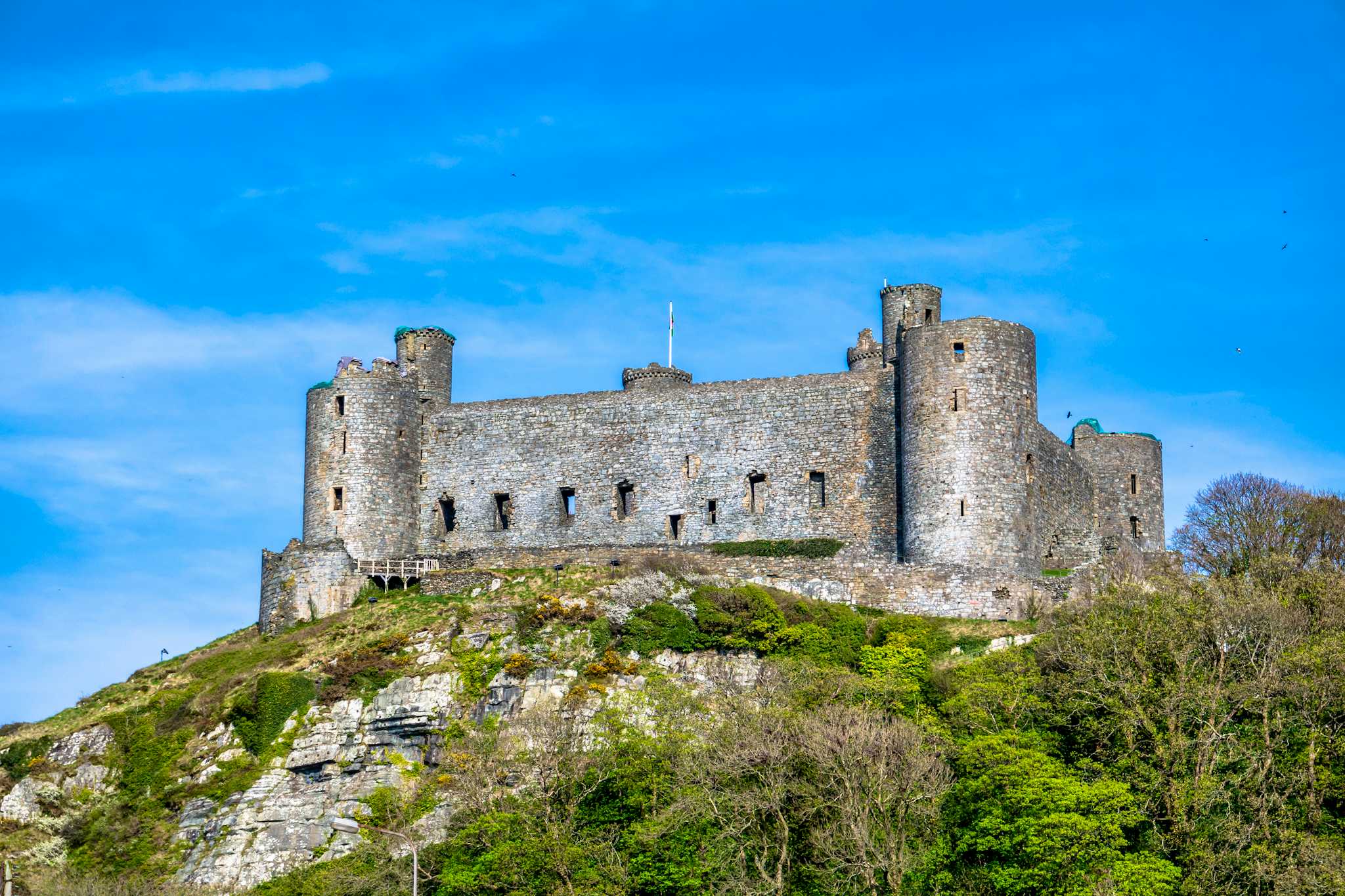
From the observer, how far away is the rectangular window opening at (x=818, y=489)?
250 feet

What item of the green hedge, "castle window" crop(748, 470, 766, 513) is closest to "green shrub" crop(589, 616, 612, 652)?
the green hedge

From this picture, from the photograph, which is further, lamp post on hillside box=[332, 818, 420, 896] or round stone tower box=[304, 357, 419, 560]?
round stone tower box=[304, 357, 419, 560]

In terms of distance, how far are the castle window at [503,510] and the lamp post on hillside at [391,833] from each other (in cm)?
1915

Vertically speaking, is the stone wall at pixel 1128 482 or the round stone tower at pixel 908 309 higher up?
the round stone tower at pixel 908 309

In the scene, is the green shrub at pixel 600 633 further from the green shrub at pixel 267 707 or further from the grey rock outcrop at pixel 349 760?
the green shrub at pixel 267 707

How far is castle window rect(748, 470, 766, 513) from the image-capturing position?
77062 mm

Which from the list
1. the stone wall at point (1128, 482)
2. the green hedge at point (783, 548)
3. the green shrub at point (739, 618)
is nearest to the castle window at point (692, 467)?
the green hedge at point (783, 548)

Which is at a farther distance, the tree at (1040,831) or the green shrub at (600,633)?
the green shrub at (600,633)

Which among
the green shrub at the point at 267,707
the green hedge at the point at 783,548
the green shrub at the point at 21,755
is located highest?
the green hedge at the point at 783,548

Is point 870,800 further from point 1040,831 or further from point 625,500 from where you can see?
point 625,500

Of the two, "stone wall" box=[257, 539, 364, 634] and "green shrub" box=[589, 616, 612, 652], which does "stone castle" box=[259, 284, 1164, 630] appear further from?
"green shrub" box=[589, 616, 612, 652]

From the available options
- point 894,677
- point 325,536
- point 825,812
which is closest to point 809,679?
point 894,677

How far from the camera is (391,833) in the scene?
197 feet

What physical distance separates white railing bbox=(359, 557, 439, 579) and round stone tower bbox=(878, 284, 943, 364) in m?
19.0
